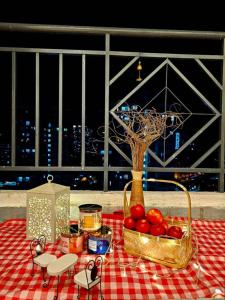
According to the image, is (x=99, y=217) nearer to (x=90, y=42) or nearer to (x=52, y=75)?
(x=90, y=42)

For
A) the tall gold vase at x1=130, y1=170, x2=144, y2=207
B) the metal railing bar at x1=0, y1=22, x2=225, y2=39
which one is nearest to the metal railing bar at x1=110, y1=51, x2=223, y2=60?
the metal railing bar at x1=0, y1=22, x2=225, y2=39

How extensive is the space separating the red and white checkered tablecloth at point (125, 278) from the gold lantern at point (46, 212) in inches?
2.3

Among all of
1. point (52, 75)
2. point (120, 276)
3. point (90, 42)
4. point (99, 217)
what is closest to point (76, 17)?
point (90, 42)

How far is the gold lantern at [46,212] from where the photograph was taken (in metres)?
1.27

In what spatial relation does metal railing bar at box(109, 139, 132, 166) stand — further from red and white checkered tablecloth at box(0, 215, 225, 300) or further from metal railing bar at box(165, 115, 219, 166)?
red and white checkered tablecloth at box(0, 215, 225, 300)

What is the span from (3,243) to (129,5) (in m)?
2.23

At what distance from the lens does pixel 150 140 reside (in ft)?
4.86

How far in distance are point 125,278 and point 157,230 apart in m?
0.21

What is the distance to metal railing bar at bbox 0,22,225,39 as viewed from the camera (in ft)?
6.78

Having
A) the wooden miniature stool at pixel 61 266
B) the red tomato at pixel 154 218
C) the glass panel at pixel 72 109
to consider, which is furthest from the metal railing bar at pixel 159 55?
the wooden miniature stool at pixel 61 266

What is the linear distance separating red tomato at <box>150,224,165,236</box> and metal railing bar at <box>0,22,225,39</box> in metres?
1.48

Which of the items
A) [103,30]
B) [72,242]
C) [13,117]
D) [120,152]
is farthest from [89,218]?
[103,30]

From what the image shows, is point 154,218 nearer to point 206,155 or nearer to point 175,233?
point 175,233

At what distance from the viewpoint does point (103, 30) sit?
211 centimetres
